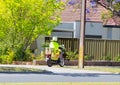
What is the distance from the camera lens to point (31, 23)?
30.3 m

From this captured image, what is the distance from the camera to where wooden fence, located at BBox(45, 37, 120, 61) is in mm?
33219

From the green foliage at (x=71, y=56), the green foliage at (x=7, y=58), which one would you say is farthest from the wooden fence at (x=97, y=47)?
the green foliage at (x=7, y=58)

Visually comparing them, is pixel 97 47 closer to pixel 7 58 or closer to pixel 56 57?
pixel 56 57

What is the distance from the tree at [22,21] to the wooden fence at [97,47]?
8.96 feet

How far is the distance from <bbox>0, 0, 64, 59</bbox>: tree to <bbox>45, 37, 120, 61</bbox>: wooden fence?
2730mm

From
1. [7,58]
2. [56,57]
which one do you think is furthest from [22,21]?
[56,57]

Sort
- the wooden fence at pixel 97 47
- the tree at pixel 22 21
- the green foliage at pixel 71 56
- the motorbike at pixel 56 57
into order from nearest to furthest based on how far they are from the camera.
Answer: the motorbike at pixel 56 57 → the tree at pixel 22 21 → the green foliage at pixel 71 56 → the wooden fence at pixel 97 47

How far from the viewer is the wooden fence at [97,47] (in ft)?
109

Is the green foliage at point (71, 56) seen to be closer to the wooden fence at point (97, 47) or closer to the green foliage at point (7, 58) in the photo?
the wooden fence at point (97, 47)

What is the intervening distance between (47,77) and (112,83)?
222 cm

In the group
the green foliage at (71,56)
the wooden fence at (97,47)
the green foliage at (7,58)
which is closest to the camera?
the green foliage at (7,58)

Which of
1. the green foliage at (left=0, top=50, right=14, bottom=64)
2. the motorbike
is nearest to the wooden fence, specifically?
the green foliage at (left=0, top=50, right=14, bottom=64)

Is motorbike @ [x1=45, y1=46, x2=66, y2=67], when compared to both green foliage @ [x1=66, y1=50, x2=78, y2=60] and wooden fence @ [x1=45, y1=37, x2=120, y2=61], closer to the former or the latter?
green foliage @ [x1=66, y1=50, x2=78, y2=60]

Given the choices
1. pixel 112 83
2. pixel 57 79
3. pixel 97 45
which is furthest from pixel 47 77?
pixel 97 45
